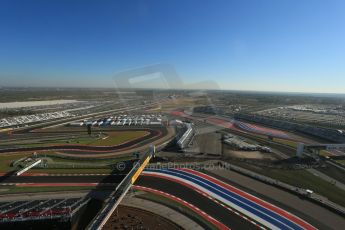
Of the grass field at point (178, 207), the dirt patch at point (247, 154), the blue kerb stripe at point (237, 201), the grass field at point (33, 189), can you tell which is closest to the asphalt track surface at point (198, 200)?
the grass field at point (178, 207)

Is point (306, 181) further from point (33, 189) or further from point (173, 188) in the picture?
point (33, 189)

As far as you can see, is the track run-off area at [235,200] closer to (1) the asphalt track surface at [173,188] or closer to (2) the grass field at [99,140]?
(1) the asphalt track surface at [173,188]

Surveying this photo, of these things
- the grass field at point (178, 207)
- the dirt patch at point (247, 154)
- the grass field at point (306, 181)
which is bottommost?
the dirt patch at point (247, 154)

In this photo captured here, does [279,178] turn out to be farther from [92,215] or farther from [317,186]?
[92,215]

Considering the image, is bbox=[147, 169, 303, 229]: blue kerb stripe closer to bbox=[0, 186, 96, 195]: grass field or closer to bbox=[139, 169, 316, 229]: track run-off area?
bbox=[139, 169, 316, 229]: track run-off area

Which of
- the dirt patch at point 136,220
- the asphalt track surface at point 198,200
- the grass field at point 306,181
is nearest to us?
the dirt patch at point 136,220

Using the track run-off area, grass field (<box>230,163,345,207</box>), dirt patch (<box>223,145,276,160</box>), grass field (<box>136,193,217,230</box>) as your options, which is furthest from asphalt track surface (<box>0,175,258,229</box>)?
dirt patch (<box>223,145,276,160</box>)

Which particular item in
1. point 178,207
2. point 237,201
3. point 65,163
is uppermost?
point 178,207

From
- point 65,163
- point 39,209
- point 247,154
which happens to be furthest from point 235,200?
point 65,163
